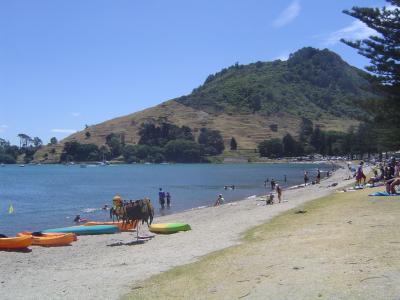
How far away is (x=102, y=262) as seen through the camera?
57.1 ft

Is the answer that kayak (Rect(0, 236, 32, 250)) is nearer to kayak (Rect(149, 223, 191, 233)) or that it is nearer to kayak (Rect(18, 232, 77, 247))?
kayak (Rect(18, 232, 77, 247))

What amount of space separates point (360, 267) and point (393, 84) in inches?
742

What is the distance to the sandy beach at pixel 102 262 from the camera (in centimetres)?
1288

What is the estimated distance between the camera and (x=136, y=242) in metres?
22.3

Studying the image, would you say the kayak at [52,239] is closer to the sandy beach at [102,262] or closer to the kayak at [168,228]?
the sandy beach at [102,262]

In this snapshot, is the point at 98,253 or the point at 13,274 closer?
the point at 13,274

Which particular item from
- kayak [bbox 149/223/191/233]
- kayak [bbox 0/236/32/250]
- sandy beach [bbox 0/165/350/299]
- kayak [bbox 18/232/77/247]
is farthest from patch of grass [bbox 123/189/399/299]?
kayak [bbox 0/236/32/250]

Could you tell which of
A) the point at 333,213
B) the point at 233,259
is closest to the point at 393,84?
the point at 333,213

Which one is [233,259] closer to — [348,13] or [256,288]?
[256,288]

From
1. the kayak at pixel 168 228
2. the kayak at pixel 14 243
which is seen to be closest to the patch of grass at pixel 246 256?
the kayak at pixel 168 228

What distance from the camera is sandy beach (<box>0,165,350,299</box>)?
12875 millimetres

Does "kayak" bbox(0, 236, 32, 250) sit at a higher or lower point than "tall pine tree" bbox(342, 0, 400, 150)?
lower

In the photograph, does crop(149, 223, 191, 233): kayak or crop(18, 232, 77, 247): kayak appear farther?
crop(149, 223, 191, 233): kayak

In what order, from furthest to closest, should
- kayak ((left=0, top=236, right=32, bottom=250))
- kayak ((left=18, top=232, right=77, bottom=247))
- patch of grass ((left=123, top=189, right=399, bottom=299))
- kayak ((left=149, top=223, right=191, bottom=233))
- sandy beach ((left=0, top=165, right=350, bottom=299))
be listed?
1. kayak ((left=149, top=223, right=191, bottom=233))
2. kayak ((left=18, top=232, right=77, bottom=247))
3. kayak ((left=0, top=236, right=32, bottom=250))
4. sandy beach ((left=0, top=165, right=350, bottom=299))
5. patch of grass ((left=123, top=189, right=399, bottom=299))
